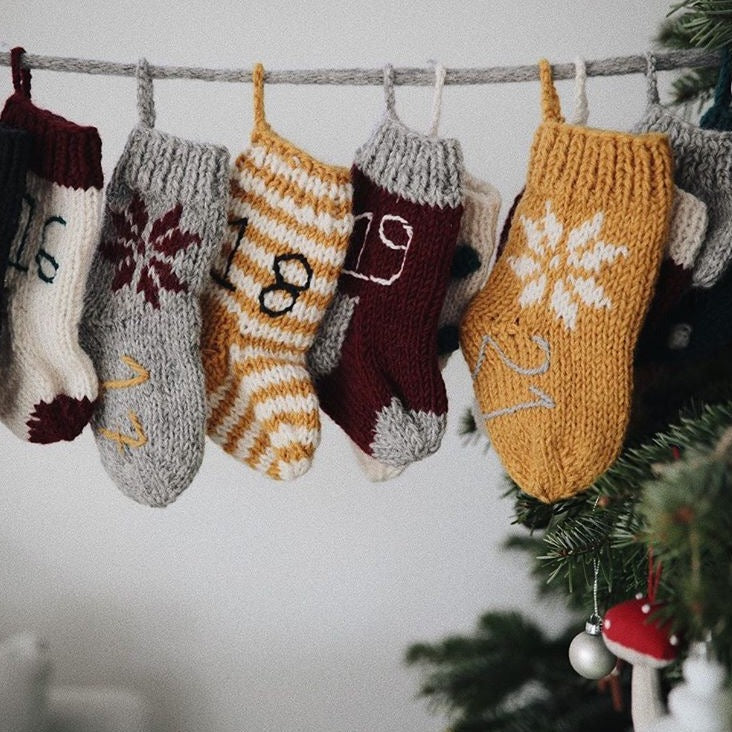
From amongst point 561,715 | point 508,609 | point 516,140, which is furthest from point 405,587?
point 516,140

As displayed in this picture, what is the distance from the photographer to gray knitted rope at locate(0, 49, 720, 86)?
803 mm

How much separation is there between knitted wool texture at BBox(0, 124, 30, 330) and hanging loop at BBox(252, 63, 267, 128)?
0.69 ft

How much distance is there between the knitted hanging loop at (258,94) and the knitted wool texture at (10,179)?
210 millimetres

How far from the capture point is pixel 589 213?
0.82 m

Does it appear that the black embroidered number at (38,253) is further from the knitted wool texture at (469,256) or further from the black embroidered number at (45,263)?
the knitted wool texture at (469,256)

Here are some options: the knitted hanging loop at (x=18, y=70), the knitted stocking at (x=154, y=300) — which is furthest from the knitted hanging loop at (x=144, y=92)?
the knitted hanging loop at (x=18, y=70)

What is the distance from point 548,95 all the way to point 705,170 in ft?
0.59

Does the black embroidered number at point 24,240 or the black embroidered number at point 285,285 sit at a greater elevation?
the black embroidered number at point 24,240

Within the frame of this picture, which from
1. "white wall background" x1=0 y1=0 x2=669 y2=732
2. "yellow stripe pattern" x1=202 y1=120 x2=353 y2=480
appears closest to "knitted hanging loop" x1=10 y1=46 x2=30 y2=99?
"yellow stripe pattern" x1=202 y1=120 x2=353 y2=480

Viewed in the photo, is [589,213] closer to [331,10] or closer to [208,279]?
[208,279]

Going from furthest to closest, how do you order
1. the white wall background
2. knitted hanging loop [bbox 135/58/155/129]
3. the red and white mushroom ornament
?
1. the white wall background
2. knitted hanging loop [bbox 135/58/155/129]
3. the red and white mushroom ornament

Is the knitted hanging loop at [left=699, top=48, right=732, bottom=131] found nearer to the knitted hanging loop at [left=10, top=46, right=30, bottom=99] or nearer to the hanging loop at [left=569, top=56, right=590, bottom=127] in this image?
the hanging loop at [left=569, top=56, right=590, bottom=127]

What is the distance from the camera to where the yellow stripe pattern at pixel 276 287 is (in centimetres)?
82

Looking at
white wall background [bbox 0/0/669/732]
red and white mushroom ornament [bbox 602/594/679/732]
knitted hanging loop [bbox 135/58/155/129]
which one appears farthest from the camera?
white wall background [bbox 0/0/669/732]
